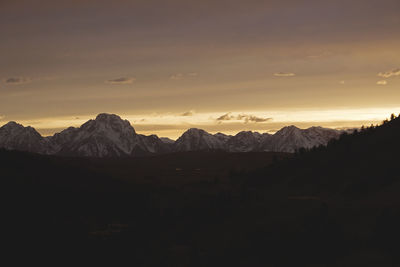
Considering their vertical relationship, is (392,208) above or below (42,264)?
above

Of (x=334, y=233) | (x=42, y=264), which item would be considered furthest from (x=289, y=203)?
(x=42, y=264)

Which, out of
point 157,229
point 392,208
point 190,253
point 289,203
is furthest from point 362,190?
point 190,253

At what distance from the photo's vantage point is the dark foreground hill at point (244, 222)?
3615 inches

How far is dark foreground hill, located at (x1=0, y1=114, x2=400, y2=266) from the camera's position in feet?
301

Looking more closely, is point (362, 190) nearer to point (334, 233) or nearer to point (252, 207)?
point (252, 207)

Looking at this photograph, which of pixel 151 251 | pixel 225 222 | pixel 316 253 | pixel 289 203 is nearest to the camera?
pixel 316 253

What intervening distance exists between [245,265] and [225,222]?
32157 millimetres

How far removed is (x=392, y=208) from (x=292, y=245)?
27.4 metres

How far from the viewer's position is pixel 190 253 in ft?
324

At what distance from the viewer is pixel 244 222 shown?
11775 centimetres

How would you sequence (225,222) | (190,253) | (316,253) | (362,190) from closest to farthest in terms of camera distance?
(316,253) → (190,253) → (225,222) → (362,190)

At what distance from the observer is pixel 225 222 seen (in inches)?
4779

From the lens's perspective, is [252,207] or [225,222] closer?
[225,222]

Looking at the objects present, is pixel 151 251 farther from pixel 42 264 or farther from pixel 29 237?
pixel 29 237
